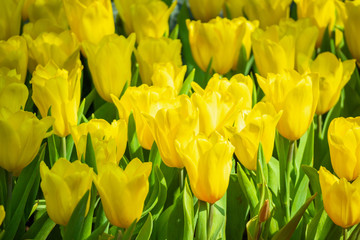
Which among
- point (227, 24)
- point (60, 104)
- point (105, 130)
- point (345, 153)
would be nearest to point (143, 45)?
point (227, 24)

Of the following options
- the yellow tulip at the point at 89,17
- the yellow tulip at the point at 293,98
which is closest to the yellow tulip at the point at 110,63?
the yellow tulip at the point at 89,17

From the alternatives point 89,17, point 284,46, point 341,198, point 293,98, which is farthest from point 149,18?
point 341,198

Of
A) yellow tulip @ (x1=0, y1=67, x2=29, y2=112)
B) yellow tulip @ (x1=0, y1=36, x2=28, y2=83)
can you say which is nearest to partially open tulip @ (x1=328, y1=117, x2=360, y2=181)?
yellow tulip @ (x1=0, y1=67, x2=29, y2=112)

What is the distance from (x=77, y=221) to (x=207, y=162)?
222mm

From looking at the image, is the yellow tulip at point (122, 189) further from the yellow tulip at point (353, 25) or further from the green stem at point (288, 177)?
the yellow tulip at point (353, 25)

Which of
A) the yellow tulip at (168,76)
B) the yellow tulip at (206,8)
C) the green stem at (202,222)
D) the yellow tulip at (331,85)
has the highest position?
the yellow tulip at (168,76)

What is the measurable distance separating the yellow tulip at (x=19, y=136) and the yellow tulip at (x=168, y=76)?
34 centimetres

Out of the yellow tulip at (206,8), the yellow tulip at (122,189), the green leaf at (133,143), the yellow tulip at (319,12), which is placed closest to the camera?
the yellow tulip at (122,189)

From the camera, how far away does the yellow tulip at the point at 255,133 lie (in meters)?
1.14

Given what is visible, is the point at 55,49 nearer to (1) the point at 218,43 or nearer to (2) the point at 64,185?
(1) the point at 218,43

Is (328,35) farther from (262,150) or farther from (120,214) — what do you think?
(120,214)

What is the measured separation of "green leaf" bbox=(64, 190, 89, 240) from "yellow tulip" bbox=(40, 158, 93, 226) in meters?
0.01

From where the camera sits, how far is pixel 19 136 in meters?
1.12

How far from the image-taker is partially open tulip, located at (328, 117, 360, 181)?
112cm
